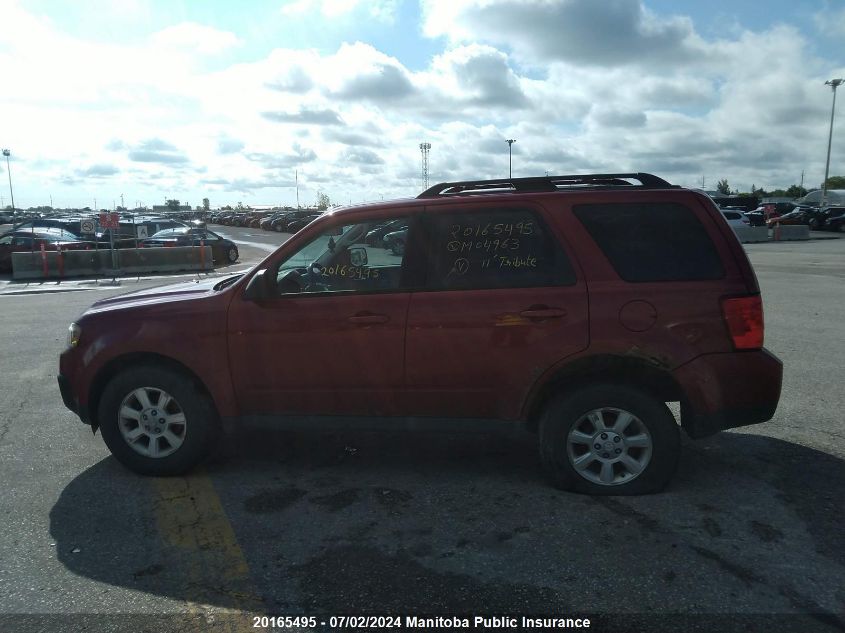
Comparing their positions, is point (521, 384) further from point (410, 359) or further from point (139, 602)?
point (139, 602)

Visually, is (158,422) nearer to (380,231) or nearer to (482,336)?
(380,231)

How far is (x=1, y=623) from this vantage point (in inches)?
123

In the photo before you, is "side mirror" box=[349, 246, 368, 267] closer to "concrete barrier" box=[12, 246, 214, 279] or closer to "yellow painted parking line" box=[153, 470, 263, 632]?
"yellow painted parking line" box=[153, 470, 263, 632]

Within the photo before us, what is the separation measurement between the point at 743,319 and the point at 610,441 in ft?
3.40

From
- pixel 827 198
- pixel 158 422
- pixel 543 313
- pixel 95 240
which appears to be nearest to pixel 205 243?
pixel 95 240

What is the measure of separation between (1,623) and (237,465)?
206 centimetres

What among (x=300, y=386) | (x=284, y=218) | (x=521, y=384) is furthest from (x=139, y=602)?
(x=284, y=218)

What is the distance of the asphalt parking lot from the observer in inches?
127

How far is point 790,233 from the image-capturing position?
3894cm

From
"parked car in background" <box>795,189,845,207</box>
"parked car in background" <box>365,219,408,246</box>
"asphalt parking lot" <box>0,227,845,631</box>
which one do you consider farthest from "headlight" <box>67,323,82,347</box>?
"parked car in background" <box>795,189,845,207</box>

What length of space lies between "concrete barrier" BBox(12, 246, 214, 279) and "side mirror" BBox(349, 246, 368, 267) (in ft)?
65.9

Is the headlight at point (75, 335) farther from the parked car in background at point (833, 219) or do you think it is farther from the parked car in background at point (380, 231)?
the parked car in background at point (833, 219)

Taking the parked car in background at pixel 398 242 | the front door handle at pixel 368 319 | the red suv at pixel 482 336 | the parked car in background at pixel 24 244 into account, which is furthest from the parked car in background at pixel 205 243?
the front door handle at pixel 368 319

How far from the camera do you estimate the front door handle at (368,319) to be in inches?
176
